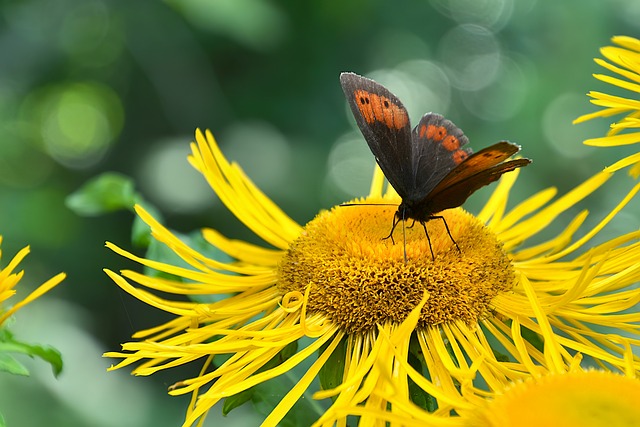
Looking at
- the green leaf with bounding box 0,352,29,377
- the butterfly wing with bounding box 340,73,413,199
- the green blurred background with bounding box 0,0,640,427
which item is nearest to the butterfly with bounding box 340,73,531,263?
the butterfly wing with bounding box 340,73,413,199

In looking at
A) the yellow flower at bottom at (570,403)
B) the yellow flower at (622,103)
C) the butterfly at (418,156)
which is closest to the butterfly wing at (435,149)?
the butterfly at (418,156)

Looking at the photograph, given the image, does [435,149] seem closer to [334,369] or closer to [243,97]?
[334,369]

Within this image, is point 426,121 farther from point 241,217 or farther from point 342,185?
point 342,185

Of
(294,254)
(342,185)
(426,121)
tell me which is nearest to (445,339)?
(294,254)

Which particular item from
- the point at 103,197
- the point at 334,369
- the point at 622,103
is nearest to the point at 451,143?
the point at 622,103

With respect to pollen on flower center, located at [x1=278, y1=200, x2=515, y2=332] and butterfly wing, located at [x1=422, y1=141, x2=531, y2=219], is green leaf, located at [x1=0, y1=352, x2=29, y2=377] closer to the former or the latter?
pollen on flower center, located at [x1=278, y1=200, x2=515, y2=332]

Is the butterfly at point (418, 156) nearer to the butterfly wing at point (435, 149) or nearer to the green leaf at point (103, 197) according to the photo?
the butterfly wing at point (435, 149)
